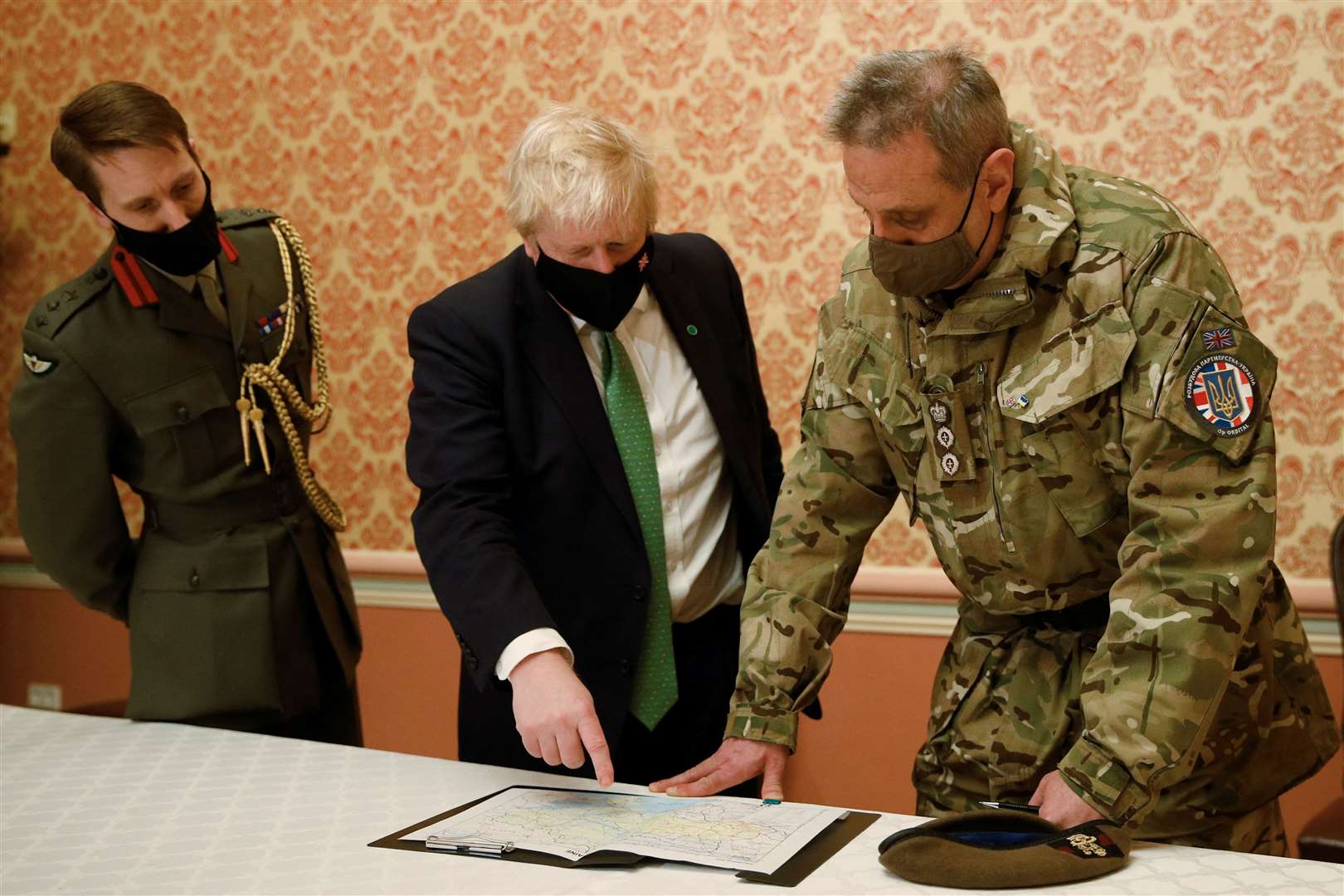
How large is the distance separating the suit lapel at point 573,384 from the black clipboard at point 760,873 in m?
0.56

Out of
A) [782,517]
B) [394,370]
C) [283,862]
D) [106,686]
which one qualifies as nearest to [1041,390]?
[782,517]

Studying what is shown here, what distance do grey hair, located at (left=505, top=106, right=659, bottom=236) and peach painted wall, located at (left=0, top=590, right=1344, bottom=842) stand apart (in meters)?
1.56

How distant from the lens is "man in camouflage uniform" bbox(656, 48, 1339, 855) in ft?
4.09

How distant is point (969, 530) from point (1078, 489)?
0.46 ft

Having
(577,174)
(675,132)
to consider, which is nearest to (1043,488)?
(577,174)

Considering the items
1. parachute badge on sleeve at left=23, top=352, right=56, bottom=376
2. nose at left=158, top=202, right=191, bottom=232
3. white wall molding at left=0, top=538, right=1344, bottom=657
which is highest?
nose at left=158, top=202, right=191, bottom=232

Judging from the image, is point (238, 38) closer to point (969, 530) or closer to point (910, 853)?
point (969, 530)

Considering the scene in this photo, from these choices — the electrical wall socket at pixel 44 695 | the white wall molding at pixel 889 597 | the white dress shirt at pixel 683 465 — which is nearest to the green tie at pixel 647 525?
the white dress shirt at pixel 683 465

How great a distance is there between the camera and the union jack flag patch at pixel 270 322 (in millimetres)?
2270

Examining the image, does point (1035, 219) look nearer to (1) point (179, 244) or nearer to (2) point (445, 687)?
(1) point (179, 244)

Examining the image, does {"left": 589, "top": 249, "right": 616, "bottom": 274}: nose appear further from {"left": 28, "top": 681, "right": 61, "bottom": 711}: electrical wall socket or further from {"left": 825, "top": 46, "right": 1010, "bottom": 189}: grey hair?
{"left": 28, "top": 681, "right": 61, "bottom": 711}: electrical wall socket

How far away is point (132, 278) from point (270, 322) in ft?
0.83

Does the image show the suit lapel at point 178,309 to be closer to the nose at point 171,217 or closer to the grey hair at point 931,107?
the nose at point 171,217

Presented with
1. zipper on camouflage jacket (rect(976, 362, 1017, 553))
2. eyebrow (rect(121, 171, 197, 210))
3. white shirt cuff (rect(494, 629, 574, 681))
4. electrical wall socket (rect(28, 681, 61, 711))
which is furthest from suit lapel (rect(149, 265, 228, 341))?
electrical wall socket (rect(28, 681, 61, 711))
